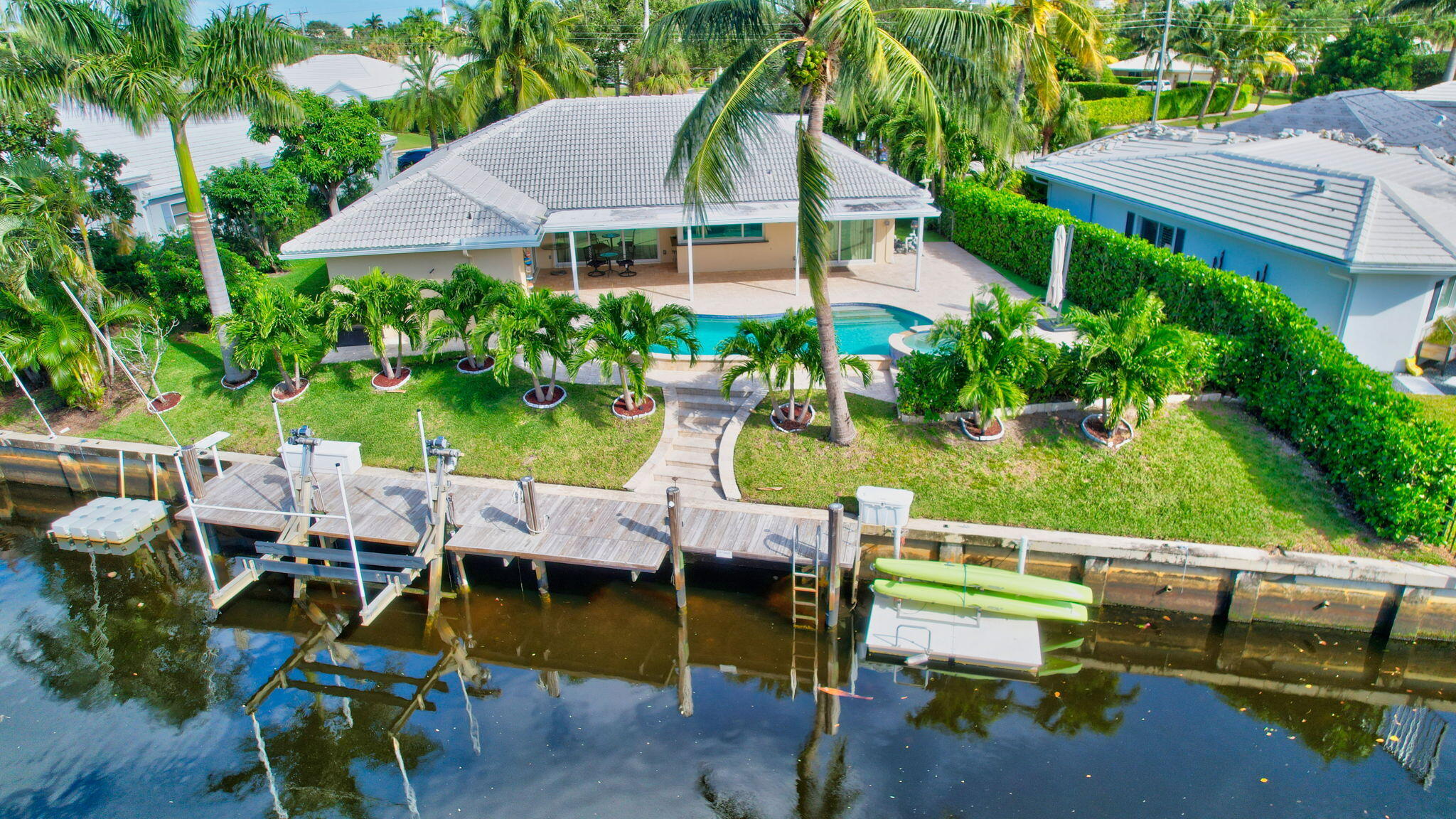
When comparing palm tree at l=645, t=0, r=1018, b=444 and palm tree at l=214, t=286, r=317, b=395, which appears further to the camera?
palm tree at l=214, t=286, r=317, b=395

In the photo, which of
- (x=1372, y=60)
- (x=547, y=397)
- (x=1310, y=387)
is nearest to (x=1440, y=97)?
(x=1372, y=60)

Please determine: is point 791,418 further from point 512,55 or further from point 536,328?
point 512,55

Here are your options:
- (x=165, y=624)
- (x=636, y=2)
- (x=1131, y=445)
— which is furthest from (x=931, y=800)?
(x=636, y=2)

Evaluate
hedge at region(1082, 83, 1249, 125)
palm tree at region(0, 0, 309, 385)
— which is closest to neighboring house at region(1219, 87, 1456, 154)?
hedge at region(1082, 83, 1249, 125)

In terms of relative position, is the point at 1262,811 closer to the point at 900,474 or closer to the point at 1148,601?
the point at 1148,601

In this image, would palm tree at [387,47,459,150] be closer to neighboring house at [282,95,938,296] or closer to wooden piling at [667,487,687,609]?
neighboring house at [282,95,938,296]

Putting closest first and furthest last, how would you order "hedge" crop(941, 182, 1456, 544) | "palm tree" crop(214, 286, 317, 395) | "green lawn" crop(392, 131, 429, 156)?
"hedge" crop(941, 182, 1456, 544) < "palm tree" crop(214, 286, 317, 395) < "green lawn" crop(392, 131, 429, 156)

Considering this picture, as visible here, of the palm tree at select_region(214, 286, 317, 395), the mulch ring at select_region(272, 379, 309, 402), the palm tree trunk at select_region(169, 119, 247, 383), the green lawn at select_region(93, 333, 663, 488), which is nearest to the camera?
the green lawn at select_region(93, 333, 663, 488)

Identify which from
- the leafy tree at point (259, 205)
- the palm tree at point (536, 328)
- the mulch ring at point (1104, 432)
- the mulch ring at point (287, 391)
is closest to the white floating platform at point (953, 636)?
the mulch ring at point (1104, 432)
